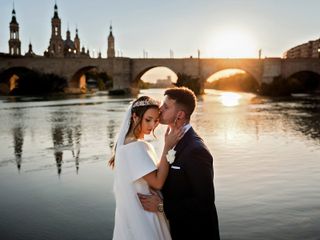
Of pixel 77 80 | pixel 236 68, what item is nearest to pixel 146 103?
pixel 236 68

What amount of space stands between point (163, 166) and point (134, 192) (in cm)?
29

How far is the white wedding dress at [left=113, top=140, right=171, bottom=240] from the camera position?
2.91 metres

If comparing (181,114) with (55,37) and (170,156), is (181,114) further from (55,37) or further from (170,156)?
(55,37)

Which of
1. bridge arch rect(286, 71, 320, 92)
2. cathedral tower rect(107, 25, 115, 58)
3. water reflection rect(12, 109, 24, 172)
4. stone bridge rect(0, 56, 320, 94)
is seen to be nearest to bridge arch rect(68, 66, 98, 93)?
stone bridge rect(0, 56, 320, 94)

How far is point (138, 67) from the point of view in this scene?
69.9 m

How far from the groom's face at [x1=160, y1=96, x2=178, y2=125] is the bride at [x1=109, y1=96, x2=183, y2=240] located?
0.20 ft

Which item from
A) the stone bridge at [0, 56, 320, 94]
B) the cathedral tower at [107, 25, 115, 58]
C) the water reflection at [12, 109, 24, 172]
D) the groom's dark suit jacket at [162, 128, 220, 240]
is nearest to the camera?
the groom's dark suit jacket at [162, 128, 220, 240]

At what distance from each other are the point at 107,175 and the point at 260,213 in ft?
12.4

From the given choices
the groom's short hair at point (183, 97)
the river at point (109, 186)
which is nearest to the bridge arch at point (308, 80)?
the river at point (109, 186)

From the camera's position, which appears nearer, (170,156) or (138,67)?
(170,156)

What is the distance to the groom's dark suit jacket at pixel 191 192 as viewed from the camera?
2826mm

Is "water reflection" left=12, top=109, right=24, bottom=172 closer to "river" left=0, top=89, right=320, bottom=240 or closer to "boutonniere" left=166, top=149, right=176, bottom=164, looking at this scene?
"river" left=0, top=89, right=320, bottom=240

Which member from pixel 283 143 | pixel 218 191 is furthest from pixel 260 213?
pixel 283 143

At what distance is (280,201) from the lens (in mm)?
7051
